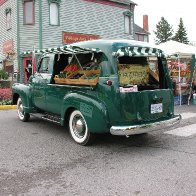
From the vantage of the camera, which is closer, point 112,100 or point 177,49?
point 112,100

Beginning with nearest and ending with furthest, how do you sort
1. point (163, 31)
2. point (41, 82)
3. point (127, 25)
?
point (41, 82)
point (127, 25)
point (163, 31)

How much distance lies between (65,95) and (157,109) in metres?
1.96

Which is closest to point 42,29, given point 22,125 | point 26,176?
point 22,125

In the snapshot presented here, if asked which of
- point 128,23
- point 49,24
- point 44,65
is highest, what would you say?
point 128,23

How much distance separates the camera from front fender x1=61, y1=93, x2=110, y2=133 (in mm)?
5922

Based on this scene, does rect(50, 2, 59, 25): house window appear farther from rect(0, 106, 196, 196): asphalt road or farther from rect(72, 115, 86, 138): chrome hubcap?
rect(72, 115, 86, 138): chrome hubcap

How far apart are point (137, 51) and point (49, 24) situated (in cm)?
1689

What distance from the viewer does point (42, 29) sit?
71.5 ft

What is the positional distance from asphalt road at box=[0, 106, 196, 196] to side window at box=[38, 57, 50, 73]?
5.23ft

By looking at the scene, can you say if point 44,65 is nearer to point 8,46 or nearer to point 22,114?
point 22,114

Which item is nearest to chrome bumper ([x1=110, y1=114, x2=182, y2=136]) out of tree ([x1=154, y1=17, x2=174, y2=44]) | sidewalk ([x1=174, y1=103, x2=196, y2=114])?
sidewalk ([x1=174, y1=103, x2=196, y2=114])

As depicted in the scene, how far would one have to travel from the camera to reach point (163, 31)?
3546 inches

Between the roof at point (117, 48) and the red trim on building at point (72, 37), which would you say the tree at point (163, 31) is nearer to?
the red trim on building at point (72, 37)

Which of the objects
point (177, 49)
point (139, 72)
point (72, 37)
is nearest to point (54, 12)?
point (72, 37)
